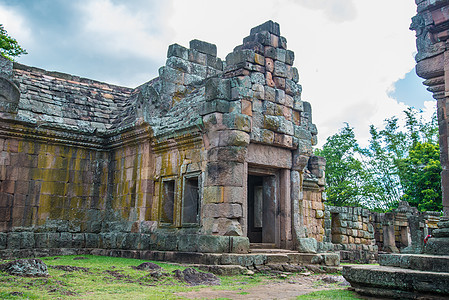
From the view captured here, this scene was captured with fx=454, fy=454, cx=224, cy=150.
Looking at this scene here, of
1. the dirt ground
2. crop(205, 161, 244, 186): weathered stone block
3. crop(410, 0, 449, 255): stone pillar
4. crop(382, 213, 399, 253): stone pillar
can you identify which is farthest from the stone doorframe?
crop(382, 213, 399, 253): stone pillar

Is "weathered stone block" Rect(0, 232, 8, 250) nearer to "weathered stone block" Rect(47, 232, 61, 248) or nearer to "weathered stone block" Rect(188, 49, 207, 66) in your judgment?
"weathered stone block" Rect(47, 232, 61, 248)

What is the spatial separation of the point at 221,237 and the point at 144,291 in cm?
271

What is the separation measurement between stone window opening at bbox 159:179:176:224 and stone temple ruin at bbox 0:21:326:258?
2 centimetres

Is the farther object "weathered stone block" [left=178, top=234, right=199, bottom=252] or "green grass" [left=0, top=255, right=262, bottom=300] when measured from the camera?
"weathered stone block" [left=178, top=234, right=199, bottom=252]

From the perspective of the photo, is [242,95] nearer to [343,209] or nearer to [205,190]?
[205,190]

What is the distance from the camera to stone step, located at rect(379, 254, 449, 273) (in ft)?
15.8

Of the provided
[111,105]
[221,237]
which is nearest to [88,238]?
[111,105]

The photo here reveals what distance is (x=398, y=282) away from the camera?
4.89 m

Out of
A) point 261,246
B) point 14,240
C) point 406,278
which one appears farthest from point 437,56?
point 14,240

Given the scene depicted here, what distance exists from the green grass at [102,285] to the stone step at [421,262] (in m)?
2.19

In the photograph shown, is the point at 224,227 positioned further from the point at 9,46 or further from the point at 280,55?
the point at 9,46

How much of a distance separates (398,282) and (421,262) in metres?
0.38

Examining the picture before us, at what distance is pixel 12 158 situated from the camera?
10.5m

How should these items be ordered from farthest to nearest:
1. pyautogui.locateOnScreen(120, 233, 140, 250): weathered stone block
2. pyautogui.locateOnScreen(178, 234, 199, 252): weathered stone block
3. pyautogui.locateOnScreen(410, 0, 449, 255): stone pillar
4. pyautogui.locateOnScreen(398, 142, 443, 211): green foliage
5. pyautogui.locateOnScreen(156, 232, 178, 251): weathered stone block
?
pyautogui.locateOnScreen(398, 142, 443, 211): green foliage
pyautogui.locateOnScreen(120, 233, 140, 250): weathered stone block
pyautogui.locateOnScreen(156, 232, 178, 251): weathered stone block
pyautogui.locateOnScreen(178, 234, 199, 252): weathered stone block
pyautogui.locateOnScreen(410, 0, 449, 255): stone pillar
